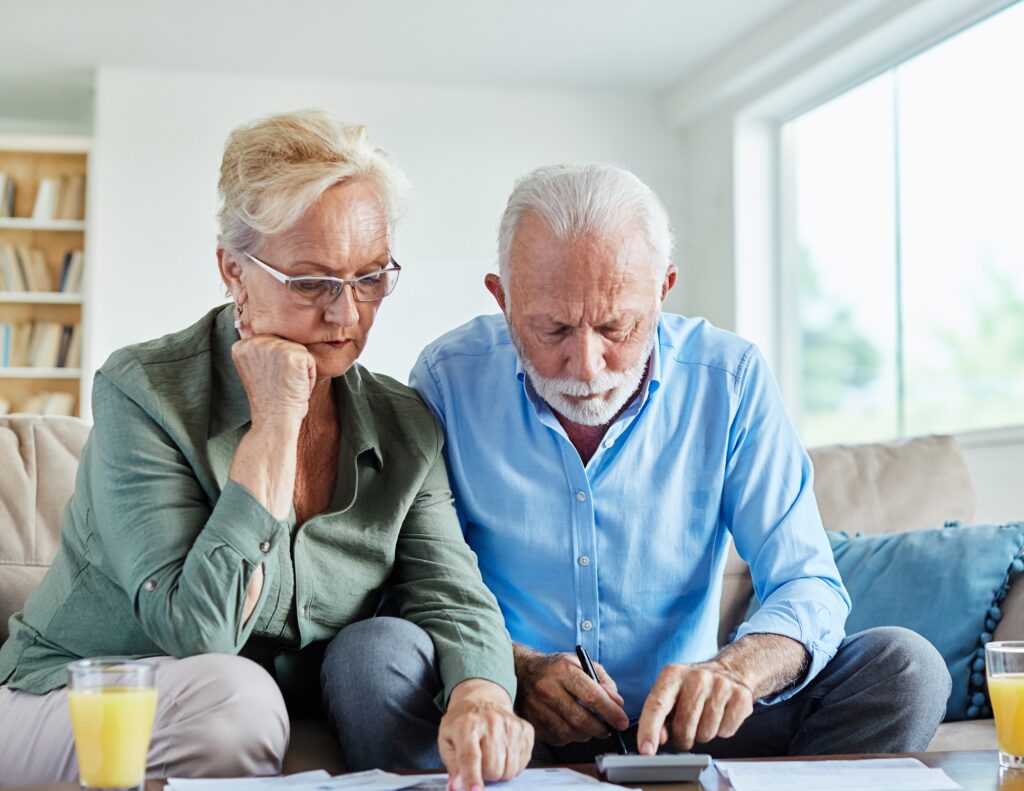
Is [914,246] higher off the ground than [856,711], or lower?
higher

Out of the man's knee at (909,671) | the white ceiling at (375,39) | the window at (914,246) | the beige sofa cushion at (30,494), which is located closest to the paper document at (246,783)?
the man's knee at (909,671)

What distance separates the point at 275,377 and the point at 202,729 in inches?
17.0

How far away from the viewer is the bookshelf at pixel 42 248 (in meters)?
5.91

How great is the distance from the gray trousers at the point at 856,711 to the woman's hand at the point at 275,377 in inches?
21.7

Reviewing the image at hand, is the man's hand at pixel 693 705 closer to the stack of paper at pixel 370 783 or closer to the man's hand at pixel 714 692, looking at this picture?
the man's hand at pixel 714 692

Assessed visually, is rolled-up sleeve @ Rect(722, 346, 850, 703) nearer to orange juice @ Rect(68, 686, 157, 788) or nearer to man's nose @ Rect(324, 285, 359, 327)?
man's nose @ Rect(324, 285, 359, 327)

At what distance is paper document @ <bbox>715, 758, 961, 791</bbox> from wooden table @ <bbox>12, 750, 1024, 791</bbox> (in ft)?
0.06

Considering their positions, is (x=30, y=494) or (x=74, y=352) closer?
(x=30, y=494)

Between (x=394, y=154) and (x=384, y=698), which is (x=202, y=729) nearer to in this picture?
(x=384, y=698)

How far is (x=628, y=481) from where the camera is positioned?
1.82 metres

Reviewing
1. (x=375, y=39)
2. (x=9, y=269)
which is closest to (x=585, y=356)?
(x=375, y=39)

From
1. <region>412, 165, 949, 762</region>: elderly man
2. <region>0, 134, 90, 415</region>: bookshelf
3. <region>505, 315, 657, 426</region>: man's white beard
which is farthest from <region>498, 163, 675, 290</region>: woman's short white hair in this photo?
<region>0, 134, 90, 415</region>: bookshelf

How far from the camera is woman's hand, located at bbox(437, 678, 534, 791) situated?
1185 millimetres

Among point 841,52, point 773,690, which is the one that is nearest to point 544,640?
point 773,690
